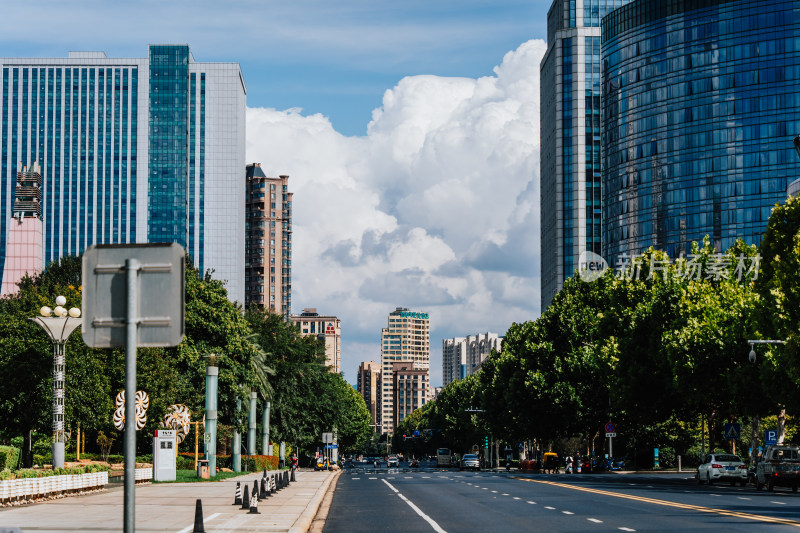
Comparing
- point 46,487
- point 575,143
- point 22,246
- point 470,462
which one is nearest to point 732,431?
point 46,487

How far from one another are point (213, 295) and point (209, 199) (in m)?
128

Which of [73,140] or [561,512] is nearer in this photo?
[561,512]

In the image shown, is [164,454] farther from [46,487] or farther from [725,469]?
[725,469]

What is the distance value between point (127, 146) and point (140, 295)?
635 feet

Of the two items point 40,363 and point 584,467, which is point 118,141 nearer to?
point 584,467

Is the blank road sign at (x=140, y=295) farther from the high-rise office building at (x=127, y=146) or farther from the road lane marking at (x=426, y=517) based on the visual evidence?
the high-rise office building at (x=127, y=146)

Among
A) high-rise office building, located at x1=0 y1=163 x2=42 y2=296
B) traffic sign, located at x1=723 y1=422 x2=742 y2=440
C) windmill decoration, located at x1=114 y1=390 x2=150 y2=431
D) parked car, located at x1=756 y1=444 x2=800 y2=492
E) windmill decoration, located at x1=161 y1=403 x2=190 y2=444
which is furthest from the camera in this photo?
high-rise office building, located at x1=0 y1=163 x2=42 y2=296

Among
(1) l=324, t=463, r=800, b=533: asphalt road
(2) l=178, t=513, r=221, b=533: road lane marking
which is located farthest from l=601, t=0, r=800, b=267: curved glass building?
(2) l=178, t=513, r=221, b=533: road lane marking

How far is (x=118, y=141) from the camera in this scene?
195m

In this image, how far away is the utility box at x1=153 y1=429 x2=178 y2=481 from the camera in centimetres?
5069

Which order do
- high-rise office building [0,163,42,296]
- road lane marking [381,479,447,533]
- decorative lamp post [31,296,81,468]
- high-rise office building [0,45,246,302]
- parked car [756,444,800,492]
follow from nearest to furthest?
A: road lane marking [381,479,447,533], decorative lamp post [31,296,81,468], parked car [756,444,800,492], high-rise office building [0,163,42,296], high-rise office building [0,45,246,302]

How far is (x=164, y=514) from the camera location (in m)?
27.5

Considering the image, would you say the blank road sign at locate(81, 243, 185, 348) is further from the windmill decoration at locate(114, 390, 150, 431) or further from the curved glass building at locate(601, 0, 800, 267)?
the curved glass building at locate(601, 0, 800, 267)

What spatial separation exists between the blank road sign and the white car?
1916 inches
